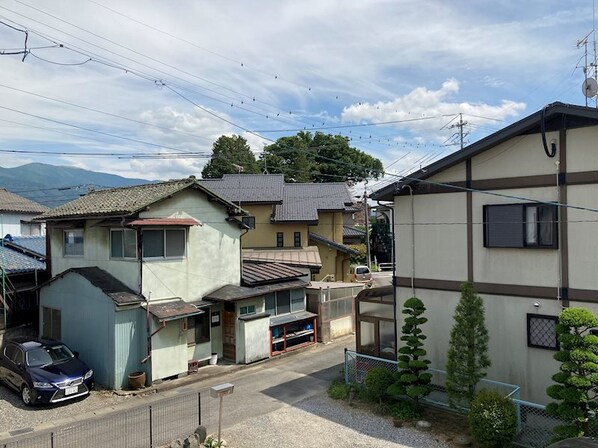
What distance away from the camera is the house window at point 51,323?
15289 mm

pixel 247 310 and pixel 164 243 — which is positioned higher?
pixel 164 243

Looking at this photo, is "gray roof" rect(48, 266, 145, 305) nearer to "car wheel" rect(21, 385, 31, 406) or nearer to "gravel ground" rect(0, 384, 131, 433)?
"gravel ground" rect(0, 384, 131, 433)

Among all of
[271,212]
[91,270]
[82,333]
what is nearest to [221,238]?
[91,270]

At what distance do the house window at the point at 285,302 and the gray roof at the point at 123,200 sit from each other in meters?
4.08

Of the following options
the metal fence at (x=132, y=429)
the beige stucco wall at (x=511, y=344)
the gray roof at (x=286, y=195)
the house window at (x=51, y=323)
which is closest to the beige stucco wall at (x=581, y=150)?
the beige stucco wall at (x=511, y=344)

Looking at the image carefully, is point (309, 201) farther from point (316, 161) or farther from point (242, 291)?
point (316, 161)

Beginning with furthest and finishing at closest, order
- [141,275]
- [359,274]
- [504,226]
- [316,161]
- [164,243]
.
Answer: [316,161], [359,274], [164,243], [141,275], [504,226]

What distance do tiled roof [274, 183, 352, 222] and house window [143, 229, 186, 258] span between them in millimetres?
13984

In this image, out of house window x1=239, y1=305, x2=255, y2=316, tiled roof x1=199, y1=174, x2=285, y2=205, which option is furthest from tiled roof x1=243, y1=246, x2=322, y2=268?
house window x1=239, y1=305, x2=255, y2=316

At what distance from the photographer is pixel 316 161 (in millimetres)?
59562

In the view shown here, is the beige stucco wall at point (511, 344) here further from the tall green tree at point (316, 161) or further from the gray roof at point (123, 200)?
the tall green tree at point (316, 161)

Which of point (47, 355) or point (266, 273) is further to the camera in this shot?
point (266, 273)

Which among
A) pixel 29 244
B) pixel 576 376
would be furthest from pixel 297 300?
pixel 29 244

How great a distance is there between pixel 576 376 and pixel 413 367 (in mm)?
3632
